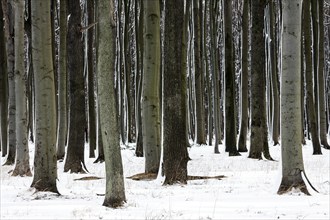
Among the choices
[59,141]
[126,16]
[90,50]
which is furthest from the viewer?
[126,16]

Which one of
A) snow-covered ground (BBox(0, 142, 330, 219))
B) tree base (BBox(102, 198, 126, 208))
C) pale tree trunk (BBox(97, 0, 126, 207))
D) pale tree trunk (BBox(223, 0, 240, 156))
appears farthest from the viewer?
pale tree trunk (BBox(223, 0, 240, 156))

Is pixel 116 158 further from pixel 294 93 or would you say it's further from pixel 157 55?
pixel 157 55

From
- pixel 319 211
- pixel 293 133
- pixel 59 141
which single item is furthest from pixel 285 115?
pixel 59 141

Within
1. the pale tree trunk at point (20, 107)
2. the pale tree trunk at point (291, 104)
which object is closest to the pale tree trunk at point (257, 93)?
the pale tree trunk at point (291, 104)

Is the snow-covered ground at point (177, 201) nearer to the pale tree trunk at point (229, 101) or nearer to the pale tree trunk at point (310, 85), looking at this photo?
the pale tree trunk at point (229, 101)

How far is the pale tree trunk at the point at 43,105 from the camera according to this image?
661cm

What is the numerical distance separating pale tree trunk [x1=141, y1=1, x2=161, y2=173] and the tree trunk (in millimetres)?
2034

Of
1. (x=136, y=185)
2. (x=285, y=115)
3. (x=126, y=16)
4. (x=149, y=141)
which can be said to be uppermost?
(x=126, y=16)

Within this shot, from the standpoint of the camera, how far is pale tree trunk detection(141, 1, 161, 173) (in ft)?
30.2

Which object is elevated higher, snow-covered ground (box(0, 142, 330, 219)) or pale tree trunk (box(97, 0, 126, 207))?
pale tree trunk (box(97, 0, 126, 207))

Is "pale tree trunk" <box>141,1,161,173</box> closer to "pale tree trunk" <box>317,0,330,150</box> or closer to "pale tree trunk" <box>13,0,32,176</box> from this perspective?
"pale tree trunk" <box>13,0,32,176</box>

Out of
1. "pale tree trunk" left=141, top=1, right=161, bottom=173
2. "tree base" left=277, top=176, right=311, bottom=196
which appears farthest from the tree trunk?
"tree base" left=277, top=176, right=311, bottom=196

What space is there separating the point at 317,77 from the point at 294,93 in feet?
37.0

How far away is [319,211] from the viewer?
5105 mm
